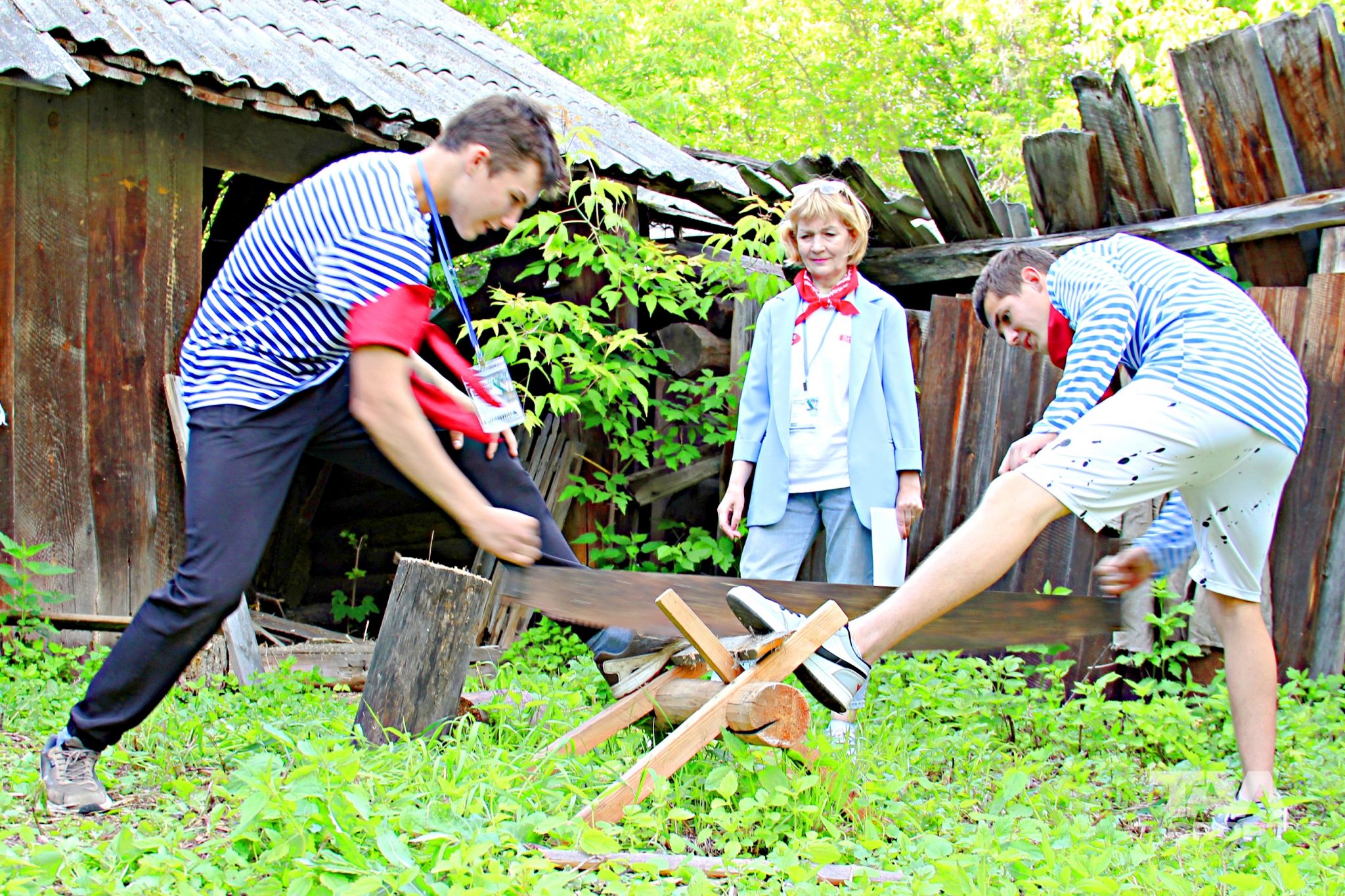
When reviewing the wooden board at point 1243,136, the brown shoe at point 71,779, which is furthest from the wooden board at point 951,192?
the brown shoe at point 71,779

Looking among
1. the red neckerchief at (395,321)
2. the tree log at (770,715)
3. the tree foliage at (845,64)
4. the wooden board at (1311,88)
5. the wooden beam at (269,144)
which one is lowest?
the tree log at (770,715)

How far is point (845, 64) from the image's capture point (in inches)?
915

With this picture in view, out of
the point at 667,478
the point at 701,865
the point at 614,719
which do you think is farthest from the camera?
the point at 667,478

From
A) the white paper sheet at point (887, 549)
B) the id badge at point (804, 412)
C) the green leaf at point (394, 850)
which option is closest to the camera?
the green leaf at point (394, 850)

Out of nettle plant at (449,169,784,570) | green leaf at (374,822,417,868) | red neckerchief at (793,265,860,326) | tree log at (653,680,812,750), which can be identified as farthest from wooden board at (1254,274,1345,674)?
green leaf at (374,822,417,868)

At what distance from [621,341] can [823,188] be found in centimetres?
179

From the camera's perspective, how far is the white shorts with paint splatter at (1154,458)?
2893 millimetres

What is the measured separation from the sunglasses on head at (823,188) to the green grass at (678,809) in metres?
2.02

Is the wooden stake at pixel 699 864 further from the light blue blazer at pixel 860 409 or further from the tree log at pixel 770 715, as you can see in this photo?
the light blue blazer at pixel 860 409

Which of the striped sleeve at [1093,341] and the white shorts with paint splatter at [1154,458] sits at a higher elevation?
the striped sleeve at [1093,341]

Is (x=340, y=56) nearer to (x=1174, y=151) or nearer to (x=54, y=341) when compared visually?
(x=54, y=341)

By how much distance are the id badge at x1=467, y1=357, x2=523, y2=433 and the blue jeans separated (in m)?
1.40

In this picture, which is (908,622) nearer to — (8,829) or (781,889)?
(781,889)

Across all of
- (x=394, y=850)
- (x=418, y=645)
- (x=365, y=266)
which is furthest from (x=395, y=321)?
(x=394, y=850)
